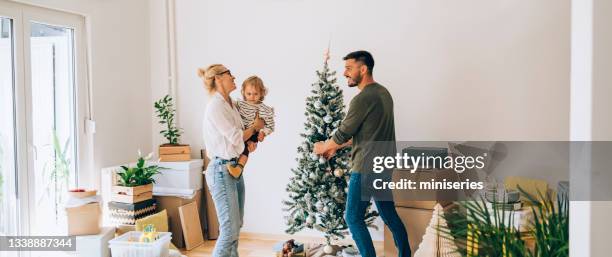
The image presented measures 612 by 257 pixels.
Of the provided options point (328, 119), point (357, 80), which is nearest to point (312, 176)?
point (328, 119)

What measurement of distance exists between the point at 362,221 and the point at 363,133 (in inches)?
26.0

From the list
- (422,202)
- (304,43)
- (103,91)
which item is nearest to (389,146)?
(422,202)

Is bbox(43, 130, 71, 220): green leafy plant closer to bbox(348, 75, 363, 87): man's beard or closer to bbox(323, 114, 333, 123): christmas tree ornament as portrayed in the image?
bbox(323, 114, 333, 123): christmas tree ornament

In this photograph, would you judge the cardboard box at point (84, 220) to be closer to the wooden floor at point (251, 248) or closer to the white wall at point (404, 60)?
the wooden floor at point (251, 248)

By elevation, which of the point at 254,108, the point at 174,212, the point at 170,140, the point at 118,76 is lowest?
the point at 174,212

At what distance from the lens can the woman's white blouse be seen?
3156 millimetres

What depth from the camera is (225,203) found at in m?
3.17

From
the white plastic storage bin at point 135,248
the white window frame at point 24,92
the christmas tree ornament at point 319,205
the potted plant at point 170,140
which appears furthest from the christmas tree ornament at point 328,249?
the white window frame at point 24,92

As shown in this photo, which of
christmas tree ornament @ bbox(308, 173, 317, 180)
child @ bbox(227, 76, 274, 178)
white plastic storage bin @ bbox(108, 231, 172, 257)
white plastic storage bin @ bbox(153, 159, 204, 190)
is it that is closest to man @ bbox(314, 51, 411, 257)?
christmas tree ornament @ bbox(308, 173, 317, 180)

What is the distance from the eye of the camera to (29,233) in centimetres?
371

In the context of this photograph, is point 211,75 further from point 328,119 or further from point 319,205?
point 319,205

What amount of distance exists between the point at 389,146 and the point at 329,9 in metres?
1.59

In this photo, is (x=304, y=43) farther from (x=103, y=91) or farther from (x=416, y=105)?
(x=103, y=91)

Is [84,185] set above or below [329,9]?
below
